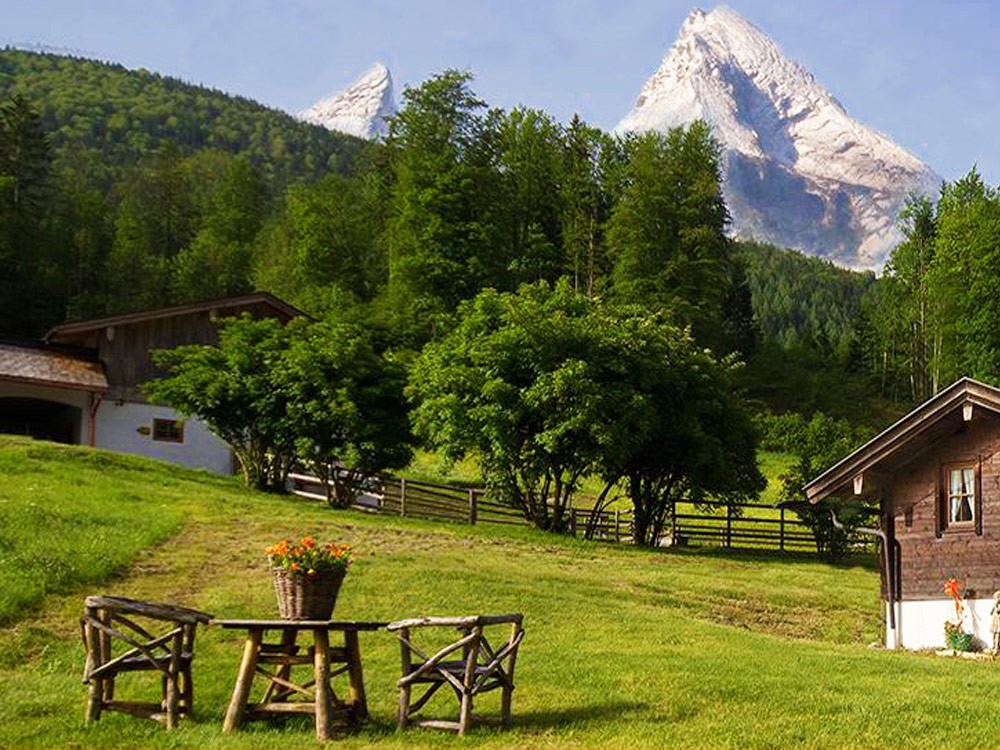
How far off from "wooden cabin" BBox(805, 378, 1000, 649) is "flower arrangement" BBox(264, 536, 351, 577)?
13.5m

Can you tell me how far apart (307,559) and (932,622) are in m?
15.0

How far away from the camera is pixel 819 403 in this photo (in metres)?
81.9

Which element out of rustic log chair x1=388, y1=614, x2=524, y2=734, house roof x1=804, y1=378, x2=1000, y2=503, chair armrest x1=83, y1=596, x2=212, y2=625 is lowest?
rustic log chair x1=388, y1=614, x2=524, y2=734

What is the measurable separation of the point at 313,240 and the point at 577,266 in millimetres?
17215

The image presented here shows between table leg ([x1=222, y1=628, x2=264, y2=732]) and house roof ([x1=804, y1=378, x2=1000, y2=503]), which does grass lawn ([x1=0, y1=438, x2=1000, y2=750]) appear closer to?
table leg ([x1=222, y1=628, x2=264, y2=732])

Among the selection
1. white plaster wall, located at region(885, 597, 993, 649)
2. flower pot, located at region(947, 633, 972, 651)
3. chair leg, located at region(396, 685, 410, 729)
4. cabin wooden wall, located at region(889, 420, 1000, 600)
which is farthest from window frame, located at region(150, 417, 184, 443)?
chair leg, located at region(396, 685, 410, 729)

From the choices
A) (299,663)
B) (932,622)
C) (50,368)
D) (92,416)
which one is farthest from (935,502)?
(50,368)

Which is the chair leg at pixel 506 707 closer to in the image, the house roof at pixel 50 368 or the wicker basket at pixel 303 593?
the wicker basket at pixel 303 593

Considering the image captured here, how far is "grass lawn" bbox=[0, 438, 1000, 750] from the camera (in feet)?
40.6

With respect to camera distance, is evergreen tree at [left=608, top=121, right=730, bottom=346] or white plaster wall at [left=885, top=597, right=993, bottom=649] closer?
white plaster wall at [left=885, top=597, right=993, bottom=649]

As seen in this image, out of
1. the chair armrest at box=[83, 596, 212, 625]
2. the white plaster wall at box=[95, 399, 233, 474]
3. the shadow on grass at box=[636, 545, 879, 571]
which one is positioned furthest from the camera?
the white plaster wall at box=[95, 399, 233, 474]

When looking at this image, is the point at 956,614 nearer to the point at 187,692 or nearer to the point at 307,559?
the point at 307,559

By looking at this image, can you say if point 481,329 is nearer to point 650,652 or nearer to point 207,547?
point 207,547

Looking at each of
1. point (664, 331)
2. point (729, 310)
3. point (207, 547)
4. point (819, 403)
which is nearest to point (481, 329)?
point (664, 331)
